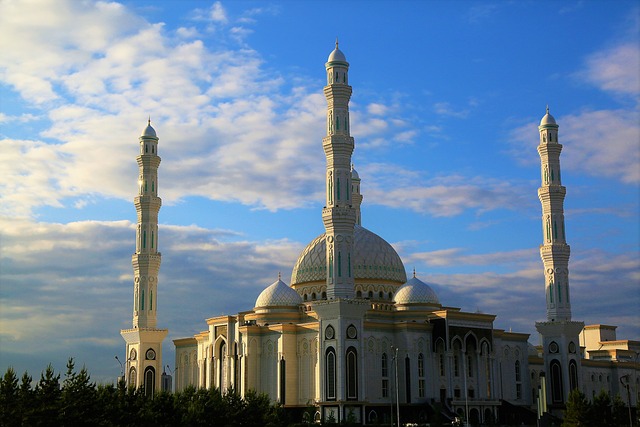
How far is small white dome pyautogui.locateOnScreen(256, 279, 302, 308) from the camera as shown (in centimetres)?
7088

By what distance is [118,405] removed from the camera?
4650 centimetres

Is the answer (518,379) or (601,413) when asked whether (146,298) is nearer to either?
(518,379)

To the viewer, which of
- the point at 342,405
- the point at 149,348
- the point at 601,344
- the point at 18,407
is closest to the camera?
the point at 18,407

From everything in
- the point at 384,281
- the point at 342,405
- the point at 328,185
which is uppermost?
the point at 328,185

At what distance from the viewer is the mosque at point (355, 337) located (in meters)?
61.3

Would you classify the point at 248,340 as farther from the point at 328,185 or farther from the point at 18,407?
the point at 18,407

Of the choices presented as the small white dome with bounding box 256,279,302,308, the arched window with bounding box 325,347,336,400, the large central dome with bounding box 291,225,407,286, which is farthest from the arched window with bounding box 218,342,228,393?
the arched window with bounding box 325,347,336,400

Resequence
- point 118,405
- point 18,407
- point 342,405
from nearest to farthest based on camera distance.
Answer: point 18,407, point 118,405, point 342,405

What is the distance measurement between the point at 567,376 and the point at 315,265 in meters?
22.1

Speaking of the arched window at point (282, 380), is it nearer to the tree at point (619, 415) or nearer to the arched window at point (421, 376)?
the arched window at point (421, 376)

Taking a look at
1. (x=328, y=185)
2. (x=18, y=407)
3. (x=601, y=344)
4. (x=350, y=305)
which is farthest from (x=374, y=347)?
(x=601, y=344)

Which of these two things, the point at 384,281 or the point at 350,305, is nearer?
the point at 350,305

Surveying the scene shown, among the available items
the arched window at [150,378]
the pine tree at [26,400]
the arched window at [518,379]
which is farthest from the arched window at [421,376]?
the pine tree at [26,400]

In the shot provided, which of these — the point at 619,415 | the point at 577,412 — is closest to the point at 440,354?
the point at 619,415
